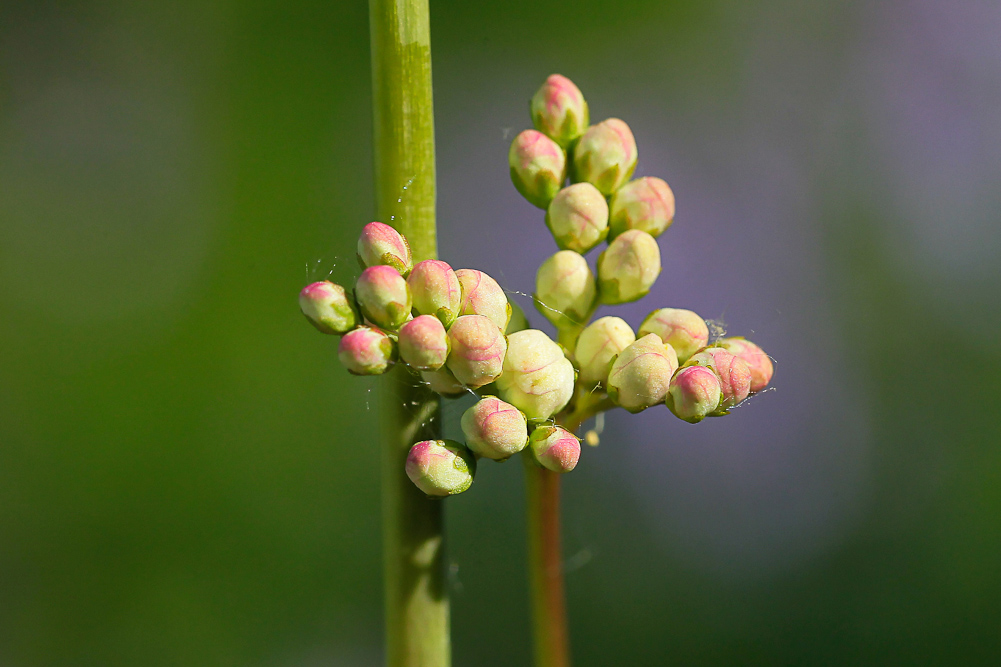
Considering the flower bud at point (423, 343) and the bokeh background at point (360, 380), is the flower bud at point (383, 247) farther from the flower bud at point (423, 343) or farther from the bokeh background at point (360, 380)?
the bokeh background at point (360, 380)

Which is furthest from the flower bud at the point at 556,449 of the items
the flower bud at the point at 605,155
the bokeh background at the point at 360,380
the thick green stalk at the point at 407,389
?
the bokeh background at the point at 360,380

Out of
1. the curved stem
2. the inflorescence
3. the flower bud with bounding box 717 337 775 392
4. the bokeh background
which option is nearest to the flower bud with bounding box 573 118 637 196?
the inflorescence

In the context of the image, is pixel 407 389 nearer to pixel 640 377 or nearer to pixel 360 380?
pixel 640 377

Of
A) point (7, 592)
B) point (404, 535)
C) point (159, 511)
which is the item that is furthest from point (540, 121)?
point (7, 592)

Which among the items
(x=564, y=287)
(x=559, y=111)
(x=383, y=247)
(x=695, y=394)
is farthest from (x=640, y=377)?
(x=559, y=111)

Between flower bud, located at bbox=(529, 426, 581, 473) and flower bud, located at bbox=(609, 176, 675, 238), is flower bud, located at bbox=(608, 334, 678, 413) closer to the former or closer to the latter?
flower bud, located at bbox=(529, 426, 581, 473)

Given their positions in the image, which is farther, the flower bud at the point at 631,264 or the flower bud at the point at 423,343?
the flower bud at the point at 631,264
